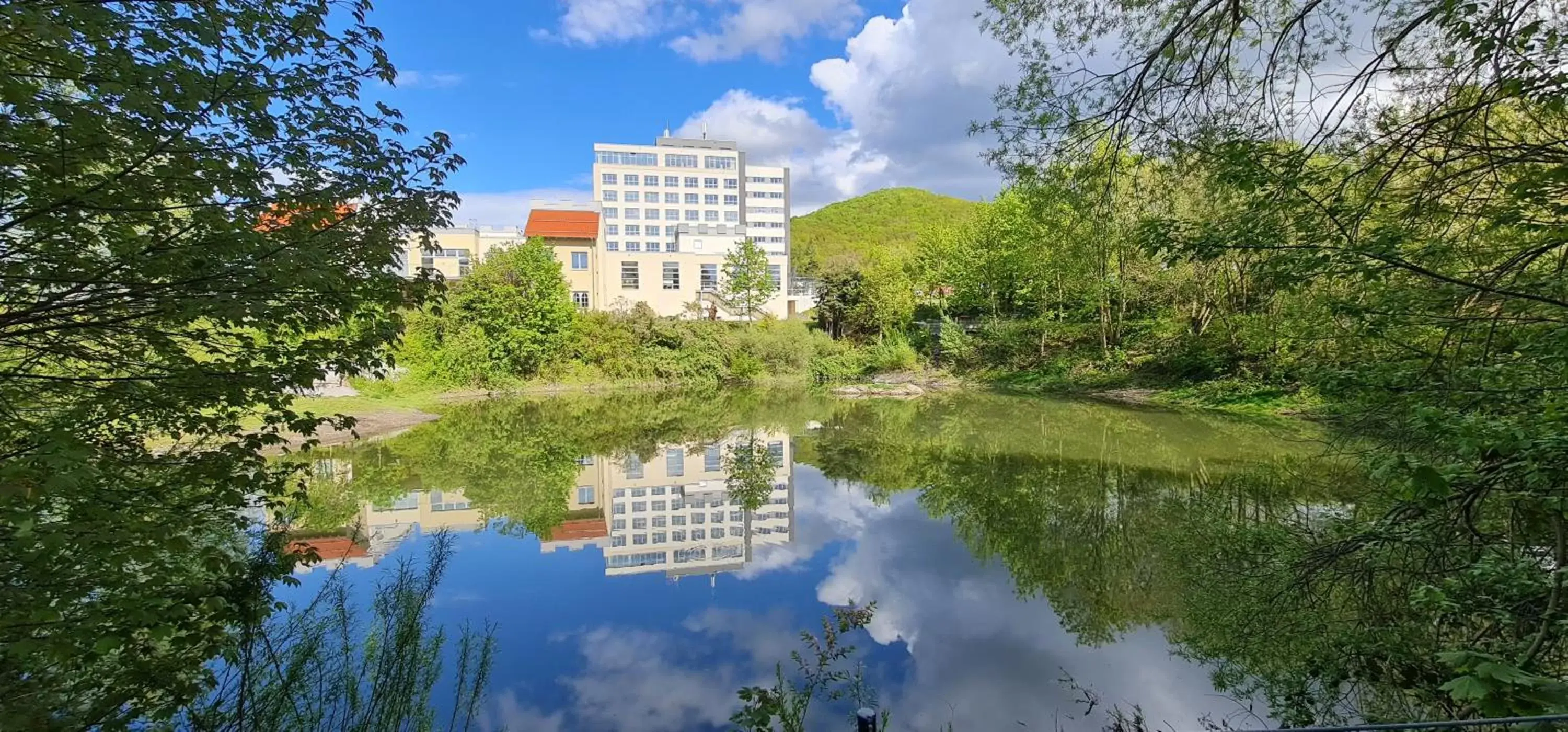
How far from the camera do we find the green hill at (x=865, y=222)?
66750mm

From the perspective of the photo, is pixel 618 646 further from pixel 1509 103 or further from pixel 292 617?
pixel 1509 103

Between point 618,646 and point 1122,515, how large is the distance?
687 centimetres

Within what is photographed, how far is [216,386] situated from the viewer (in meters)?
3.16

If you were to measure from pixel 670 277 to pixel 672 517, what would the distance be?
102ft

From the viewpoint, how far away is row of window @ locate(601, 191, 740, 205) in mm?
60938

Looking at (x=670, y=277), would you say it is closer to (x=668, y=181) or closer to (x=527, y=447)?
(x=527, y=447)

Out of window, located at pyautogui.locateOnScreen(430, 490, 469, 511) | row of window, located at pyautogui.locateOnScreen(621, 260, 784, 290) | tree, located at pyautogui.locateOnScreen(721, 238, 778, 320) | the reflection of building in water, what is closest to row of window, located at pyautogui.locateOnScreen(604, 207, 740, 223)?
row of window, located at pyautogui.locateOnScreen(621, 260, 784, 290)

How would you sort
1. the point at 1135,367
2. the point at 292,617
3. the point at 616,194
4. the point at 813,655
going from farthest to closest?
the point at 616,194 < the point at 1135,367 < the point at 813,655 < the point at 292,617

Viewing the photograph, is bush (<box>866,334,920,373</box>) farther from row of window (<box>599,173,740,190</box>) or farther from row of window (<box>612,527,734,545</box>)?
row of window (<box>599,173,740,190</box>)

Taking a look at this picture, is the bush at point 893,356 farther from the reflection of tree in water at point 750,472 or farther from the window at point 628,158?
the window at point 628,158

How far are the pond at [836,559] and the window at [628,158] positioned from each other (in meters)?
49.8

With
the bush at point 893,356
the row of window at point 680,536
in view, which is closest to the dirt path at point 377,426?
the row of window at point 680,536

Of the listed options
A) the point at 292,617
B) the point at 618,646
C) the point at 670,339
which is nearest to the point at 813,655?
the point at 618,646

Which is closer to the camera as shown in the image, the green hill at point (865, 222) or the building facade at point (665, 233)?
the building facade at point (665, 233)
